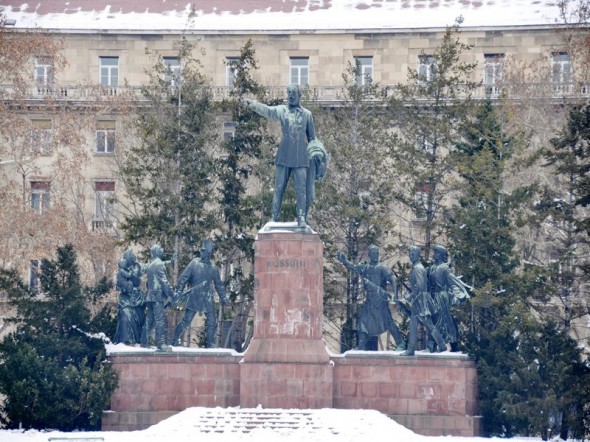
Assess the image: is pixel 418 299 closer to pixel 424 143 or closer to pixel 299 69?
pixel 424 143

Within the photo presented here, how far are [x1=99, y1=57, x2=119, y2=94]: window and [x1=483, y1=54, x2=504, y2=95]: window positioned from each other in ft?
43.0

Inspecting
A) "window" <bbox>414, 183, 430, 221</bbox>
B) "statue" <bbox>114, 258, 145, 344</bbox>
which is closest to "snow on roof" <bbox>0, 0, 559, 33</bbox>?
"window" <bbox>414, 183, 430, 221</bbox>

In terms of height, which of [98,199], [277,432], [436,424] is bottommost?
[436,424]

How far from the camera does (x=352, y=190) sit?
5528cm

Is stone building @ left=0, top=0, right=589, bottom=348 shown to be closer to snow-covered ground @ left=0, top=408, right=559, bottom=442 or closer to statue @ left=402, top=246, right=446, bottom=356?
statue @ left=402, top=246, right=446, bottom=356

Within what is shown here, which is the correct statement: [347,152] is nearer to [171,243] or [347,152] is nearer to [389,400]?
[171,243]

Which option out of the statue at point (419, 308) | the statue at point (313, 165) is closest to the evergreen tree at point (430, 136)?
the statue at point (419, 308)

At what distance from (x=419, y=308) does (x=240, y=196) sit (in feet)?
43.1

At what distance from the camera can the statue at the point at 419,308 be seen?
43656 mm

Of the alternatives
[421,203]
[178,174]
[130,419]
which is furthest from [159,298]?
[421,203]

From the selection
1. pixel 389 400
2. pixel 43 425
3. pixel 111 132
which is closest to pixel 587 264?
pixel 389 400

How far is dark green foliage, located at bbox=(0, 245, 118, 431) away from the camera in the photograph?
43.0 m

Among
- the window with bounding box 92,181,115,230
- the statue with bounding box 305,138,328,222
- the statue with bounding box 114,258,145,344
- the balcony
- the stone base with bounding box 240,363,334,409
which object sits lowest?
the stone base with bounding box 240,363,334,409

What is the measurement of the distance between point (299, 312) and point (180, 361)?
3.08 meters
